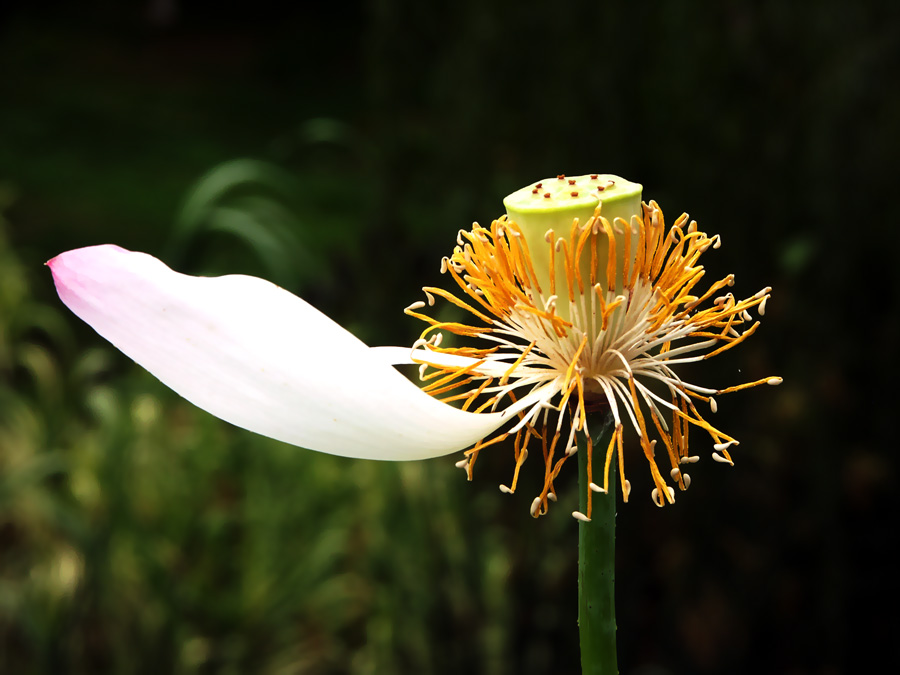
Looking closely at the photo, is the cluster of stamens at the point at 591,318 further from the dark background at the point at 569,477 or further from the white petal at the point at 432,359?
the dark background at the point at 569,477

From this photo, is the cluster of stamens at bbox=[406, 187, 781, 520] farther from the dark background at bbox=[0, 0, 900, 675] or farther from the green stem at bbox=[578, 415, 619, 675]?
the dark background at bbox=[0, 0, 900, 675]

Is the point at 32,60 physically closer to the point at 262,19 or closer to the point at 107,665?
the point at 262,19

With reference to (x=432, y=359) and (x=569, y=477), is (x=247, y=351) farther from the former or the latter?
(x=569, y=477)

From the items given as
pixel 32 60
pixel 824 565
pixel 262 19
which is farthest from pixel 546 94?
pixel 262 19

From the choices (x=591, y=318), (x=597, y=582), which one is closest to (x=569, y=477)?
(x=591, y=318)

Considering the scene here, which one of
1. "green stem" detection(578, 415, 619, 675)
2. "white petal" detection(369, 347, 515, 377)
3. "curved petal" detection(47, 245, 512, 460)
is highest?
"white petal" detection(369, 347, 515, 377)

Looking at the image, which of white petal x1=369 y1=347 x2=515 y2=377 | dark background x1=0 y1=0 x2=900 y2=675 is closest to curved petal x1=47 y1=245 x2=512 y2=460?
white petal x1=369 y1=347 x2=515 y2=377
